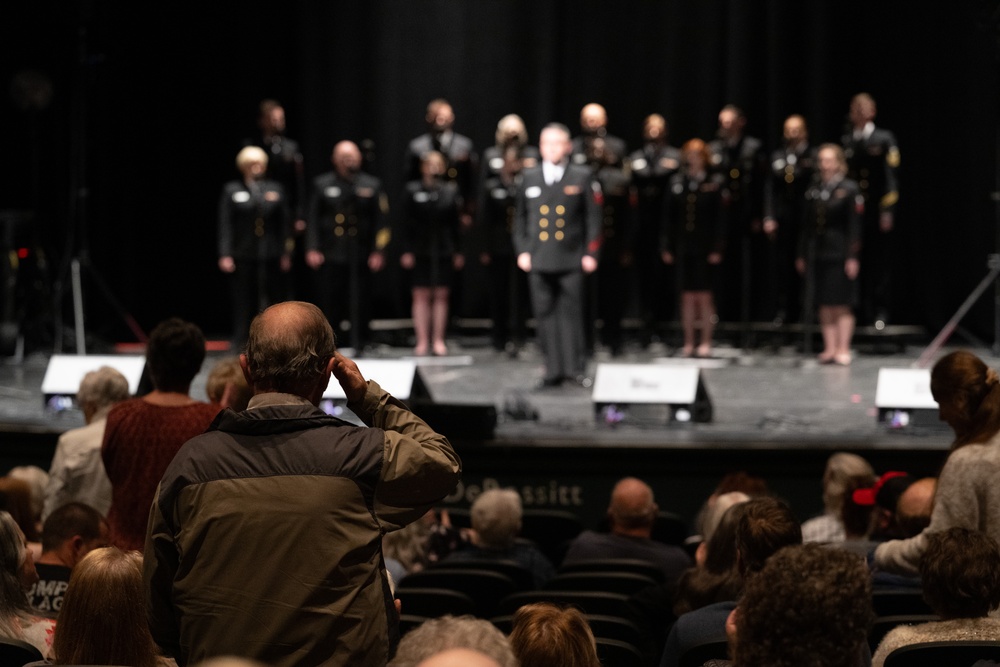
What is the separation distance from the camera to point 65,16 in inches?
449

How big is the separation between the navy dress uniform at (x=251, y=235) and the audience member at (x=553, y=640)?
8.14 meters

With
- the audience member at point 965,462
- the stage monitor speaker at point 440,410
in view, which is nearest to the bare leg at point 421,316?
the stage monitor speaker at point 440,410

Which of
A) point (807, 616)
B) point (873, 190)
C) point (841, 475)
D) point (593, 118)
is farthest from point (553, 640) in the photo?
point (873, 190)

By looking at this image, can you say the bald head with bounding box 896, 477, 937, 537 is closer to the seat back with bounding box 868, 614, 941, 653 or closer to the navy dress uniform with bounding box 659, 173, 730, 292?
the seat back with bounding box 868, 614, 941, 653

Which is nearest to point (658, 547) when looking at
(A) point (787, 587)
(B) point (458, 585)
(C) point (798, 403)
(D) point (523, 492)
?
(B) point (458, 585)

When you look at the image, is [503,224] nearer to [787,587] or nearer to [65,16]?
[65,16]

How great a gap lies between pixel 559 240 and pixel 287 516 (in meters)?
6.23

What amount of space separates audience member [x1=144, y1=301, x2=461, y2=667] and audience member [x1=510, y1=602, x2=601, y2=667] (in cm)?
30

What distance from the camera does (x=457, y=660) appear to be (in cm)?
185

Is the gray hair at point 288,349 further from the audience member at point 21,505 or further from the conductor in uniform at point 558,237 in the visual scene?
the conductor in uniform at point 558,237

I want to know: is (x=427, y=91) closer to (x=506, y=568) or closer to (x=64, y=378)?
(x=64, y=378)

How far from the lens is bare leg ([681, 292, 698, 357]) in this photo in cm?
1096

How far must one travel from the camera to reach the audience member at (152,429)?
12.8ft

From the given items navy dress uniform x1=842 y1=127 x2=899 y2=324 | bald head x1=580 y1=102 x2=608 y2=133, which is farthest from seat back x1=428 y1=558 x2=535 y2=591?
navy dress uniform x1=842 y1=127 x2=899 y2=324
